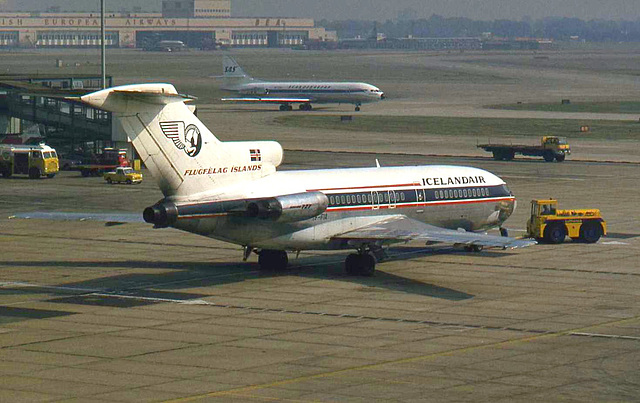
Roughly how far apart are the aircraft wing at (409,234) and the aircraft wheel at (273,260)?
2.58m

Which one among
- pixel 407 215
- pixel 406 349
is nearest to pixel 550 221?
pixel 407 215

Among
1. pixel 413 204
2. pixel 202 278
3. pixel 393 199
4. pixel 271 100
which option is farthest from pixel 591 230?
pixel 271 100

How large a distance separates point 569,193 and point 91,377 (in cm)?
4991

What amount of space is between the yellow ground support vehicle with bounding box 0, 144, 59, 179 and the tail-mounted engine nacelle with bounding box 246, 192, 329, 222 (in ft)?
151

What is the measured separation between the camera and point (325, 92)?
16488cm

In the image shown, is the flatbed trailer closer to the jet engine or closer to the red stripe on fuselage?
the red stripe on fuselage

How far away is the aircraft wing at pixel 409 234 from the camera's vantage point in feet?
139

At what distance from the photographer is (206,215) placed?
4150 cm

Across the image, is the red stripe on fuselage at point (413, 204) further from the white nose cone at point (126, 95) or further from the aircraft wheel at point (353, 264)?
the white nose cone at point (126, 95)

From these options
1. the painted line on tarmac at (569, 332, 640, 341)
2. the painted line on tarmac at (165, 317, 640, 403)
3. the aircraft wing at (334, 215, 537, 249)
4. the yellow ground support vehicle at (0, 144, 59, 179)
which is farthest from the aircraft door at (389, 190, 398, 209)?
the yellow ground support vehicle at (0, 144, 59, 179)

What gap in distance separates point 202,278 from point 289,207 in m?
5.05

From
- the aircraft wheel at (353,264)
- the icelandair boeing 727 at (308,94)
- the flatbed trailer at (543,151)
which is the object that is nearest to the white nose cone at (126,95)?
the aircraft wheel at (353,264)

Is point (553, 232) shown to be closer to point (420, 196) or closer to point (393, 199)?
point (420, 196)

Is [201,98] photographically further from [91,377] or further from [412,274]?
[91,377]
